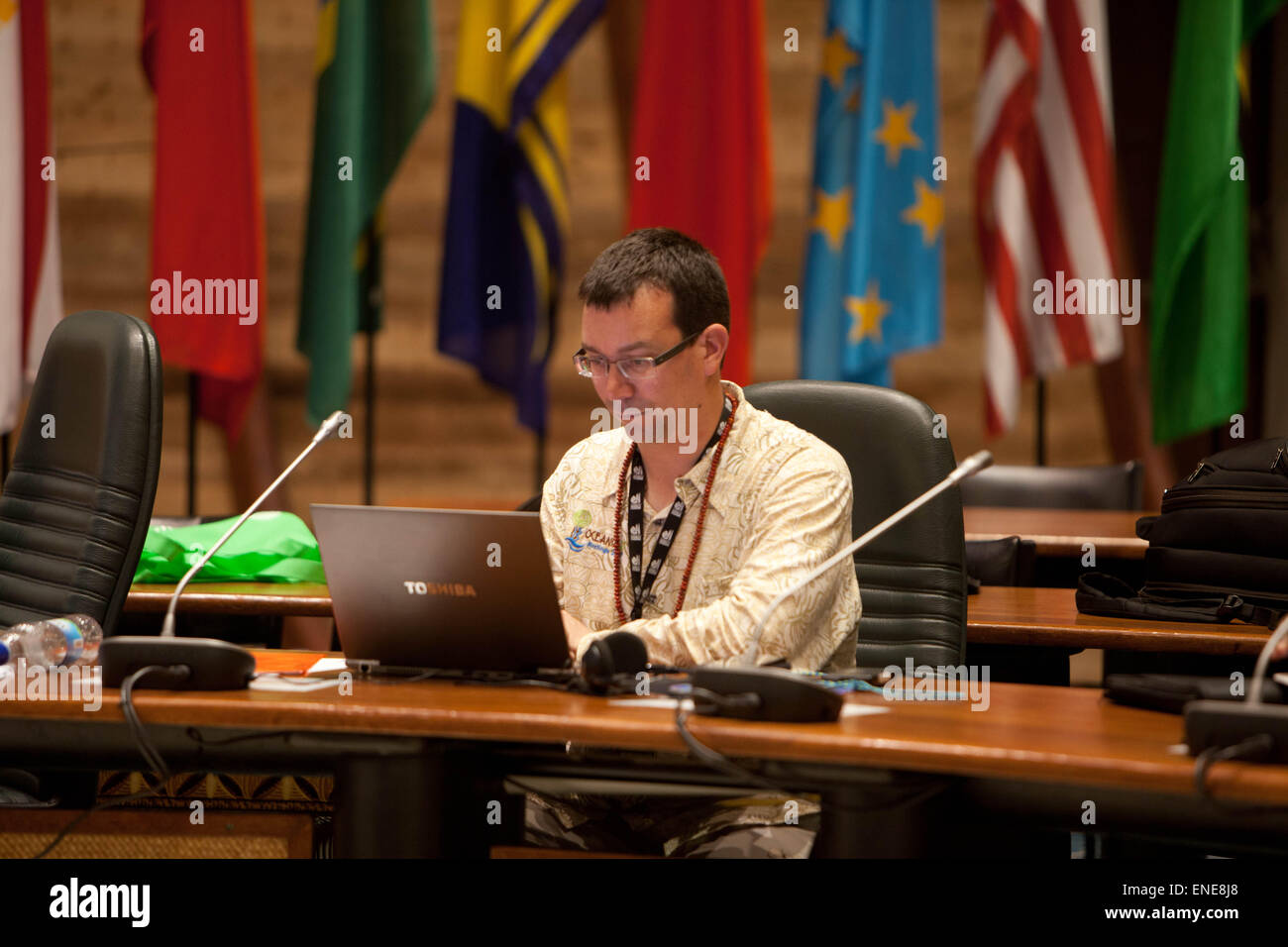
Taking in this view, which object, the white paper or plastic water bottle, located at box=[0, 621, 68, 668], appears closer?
the white paper

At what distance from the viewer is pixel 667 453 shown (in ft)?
6.40

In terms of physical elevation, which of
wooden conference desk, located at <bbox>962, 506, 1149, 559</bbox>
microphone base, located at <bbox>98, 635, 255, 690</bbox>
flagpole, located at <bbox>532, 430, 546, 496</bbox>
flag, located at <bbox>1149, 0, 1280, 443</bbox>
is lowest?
microphone base, located at <bbox>98, 635, 255, 690</bbox>

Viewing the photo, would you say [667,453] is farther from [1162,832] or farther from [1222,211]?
[1222,211]

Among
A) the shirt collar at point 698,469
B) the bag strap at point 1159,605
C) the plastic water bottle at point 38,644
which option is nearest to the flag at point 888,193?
the bag strap at point 1159,605

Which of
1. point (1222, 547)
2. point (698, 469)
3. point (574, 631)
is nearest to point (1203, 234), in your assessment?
point (1222, 547)

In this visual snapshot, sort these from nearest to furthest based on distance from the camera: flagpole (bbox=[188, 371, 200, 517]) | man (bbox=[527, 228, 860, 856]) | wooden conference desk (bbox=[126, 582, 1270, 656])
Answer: man (bbox=[527, 228, 860, 856]) → wooden conference desk (bbox=[126, 582, 1270, 656]) → flagpole (bbox=[188, 371, 200, 517])

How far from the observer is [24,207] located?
430 cm

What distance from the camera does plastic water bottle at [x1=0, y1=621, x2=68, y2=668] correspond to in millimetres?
1824

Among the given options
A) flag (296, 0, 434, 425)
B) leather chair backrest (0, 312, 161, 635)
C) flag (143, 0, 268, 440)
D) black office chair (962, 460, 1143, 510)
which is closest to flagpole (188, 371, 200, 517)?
flag (143, 0, 268, 440)

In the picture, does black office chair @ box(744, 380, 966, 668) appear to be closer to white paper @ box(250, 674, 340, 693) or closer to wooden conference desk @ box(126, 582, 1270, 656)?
wooden conference desk @ box(126, 582, 1270, 656)

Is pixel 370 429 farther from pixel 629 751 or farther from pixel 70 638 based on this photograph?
pixel 629 751

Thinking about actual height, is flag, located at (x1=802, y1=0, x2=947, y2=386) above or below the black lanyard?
above
